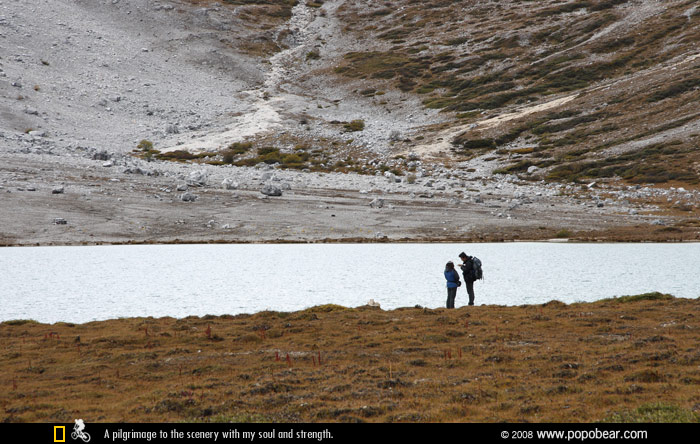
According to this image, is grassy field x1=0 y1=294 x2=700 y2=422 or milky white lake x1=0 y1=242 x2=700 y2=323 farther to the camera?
milky white lake x1=0 y1=242 x2=700 y2=323

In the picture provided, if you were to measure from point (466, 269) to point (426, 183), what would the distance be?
61146 millimetres

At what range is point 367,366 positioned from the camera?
49.8 feet

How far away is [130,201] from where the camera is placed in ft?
216

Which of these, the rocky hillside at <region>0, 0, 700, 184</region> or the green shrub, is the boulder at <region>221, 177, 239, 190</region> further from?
the green shrub

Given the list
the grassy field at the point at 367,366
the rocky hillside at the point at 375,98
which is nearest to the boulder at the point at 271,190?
the rocky hillside at the point at 375,98

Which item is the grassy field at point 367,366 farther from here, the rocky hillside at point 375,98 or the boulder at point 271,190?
the boulder at point 271,190

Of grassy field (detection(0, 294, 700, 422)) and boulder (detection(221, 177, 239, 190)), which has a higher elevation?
boulder (detection(221, 177, 239, 190))

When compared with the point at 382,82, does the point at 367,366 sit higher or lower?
lower

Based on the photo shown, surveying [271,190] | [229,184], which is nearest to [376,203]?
[271,190]

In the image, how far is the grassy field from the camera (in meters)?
11.4

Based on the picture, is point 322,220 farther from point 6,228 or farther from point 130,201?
point 6,228

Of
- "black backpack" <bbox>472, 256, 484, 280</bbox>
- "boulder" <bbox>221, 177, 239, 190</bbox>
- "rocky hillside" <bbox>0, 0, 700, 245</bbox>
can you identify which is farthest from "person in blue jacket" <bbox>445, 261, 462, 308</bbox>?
"boulder" <bbox>221, 177, 239, 190</bbox>
